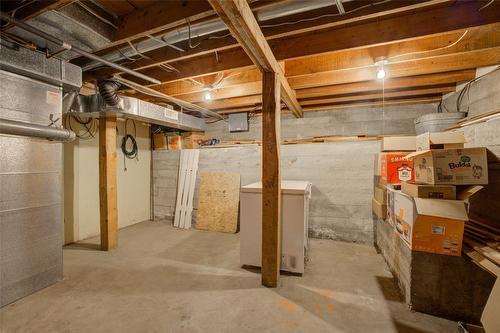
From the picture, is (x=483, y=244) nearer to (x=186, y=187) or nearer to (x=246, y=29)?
(x=246, y=29)

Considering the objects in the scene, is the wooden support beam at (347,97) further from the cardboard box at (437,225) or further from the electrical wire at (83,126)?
the cardboard box at (437,225)

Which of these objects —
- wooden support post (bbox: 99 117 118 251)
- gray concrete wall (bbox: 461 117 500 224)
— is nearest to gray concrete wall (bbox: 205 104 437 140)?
gray concrete wall (bbox: 461 117 500 224)

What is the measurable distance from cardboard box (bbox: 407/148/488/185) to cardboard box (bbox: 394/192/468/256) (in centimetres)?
17

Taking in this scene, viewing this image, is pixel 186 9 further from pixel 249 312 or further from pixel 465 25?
pixel 249 312

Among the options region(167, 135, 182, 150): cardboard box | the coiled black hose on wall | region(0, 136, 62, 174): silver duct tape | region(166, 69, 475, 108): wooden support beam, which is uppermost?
region(166, 69, 475, 108): wooden support beam

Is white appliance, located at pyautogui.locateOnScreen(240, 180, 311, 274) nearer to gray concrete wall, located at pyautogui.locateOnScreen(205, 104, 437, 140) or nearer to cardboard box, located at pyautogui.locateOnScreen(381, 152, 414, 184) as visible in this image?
cardboard box, located at pyautogui.locateOnScreen(381, 152, 414, 184)

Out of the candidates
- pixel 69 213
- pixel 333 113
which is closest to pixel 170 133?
pixel 69 213

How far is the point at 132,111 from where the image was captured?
306 centimetres

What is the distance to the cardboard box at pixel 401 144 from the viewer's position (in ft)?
9.16

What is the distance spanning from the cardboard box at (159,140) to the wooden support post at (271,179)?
329 centimetres

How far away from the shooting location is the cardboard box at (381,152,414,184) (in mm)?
2662

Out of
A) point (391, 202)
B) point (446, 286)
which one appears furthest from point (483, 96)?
point (446, 286)

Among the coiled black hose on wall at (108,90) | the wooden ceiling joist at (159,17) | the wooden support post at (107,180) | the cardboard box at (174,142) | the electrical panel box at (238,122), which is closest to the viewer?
the wooden ceiling joist at (159,17)

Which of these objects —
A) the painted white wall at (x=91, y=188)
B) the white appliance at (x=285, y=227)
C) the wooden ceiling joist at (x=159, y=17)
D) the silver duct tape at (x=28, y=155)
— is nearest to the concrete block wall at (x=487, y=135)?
the white appliance at (x=285, y=227)
